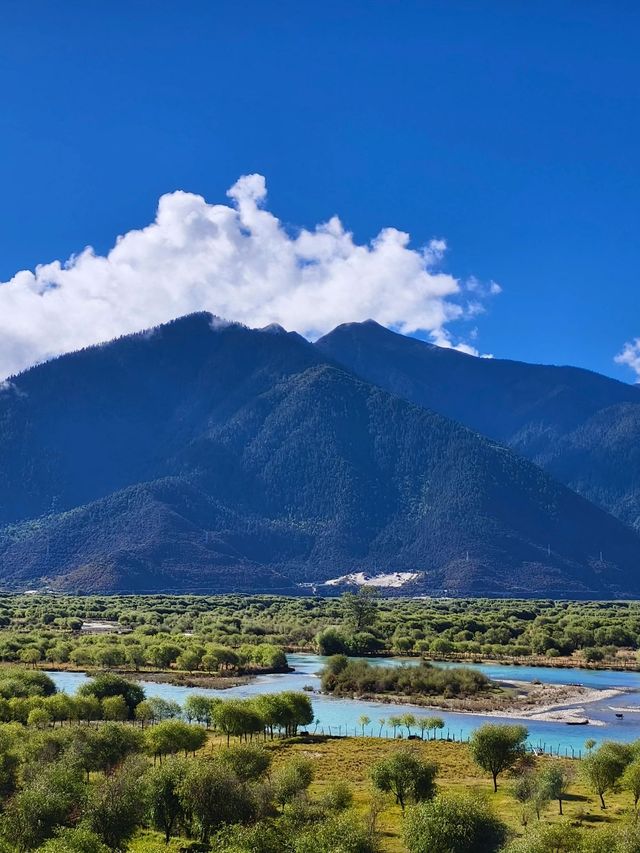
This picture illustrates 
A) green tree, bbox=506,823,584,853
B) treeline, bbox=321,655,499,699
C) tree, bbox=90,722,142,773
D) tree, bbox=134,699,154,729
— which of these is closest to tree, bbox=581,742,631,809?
green tree, bbox=506,823,584,853

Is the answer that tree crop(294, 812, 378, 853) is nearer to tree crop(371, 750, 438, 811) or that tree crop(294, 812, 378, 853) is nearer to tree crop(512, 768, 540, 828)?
tree crop(371, 750, 438, 811)

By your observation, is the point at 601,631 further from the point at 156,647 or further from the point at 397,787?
the point at 397,787

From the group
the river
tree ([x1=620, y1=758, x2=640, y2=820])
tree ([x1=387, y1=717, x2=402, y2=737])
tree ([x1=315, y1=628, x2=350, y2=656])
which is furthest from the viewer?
tree ([x1=315, y1=628, x2=350, y2=656])

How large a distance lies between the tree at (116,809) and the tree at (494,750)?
90.8 feet

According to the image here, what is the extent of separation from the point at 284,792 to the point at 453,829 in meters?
13.1

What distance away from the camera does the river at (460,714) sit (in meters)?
94.0

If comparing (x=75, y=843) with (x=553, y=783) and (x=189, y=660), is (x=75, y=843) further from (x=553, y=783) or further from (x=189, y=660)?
(x=189, y=660)

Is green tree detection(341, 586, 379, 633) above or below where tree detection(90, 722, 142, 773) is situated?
above

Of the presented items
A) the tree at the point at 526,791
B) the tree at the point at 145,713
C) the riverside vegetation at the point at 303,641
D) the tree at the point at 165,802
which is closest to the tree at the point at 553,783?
the tree at the point at 526,791

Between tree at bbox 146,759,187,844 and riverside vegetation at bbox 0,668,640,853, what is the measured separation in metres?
0.07

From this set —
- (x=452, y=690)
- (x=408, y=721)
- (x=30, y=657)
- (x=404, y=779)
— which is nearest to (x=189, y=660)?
(x=30, y=657)

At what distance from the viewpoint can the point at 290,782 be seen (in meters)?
60.3

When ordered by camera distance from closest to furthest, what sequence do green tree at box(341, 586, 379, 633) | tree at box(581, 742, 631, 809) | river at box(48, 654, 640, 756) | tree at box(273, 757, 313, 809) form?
1. tree at box(273, 757, 313, 809)
2. tree at box(581, 742, 631, 809)
3. river at box(48, 654, 640, 756)
4. green tree at box(341, 586, 379, 633)

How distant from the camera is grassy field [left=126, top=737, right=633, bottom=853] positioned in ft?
193
